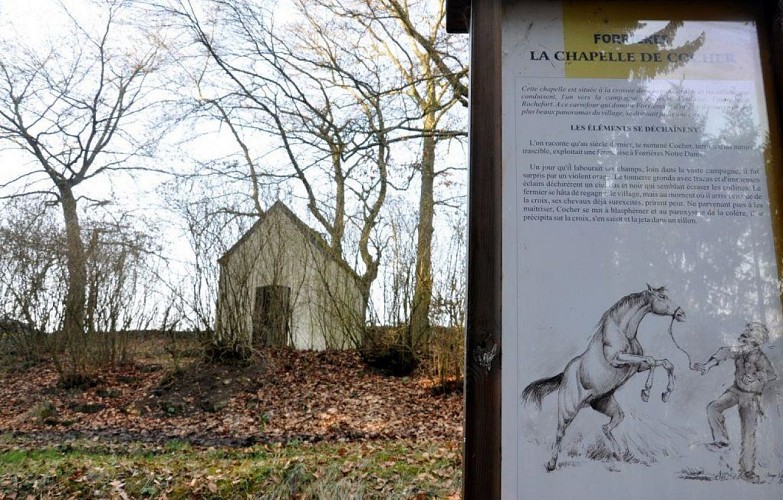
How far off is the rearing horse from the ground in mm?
3537

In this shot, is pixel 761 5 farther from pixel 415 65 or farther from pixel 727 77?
pixel 415 65

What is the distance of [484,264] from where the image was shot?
86.6 inches

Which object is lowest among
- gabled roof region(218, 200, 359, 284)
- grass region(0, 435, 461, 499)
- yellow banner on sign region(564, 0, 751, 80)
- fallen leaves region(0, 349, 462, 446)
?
grass region(0, 435, 461, 499)

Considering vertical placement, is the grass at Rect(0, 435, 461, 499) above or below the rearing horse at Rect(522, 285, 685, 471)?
below

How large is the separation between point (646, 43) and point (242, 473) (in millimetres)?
4970

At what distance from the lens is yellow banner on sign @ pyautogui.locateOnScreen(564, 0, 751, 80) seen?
2.44 metres

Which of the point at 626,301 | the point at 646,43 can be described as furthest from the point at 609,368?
the point at 646,43

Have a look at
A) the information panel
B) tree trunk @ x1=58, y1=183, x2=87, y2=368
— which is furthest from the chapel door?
the information panel

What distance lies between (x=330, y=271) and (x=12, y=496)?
25.0 feet

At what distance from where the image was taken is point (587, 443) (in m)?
2.07

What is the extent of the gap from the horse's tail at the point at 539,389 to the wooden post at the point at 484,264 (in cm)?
11

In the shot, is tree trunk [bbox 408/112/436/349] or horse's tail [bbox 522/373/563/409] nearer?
horse's tail [bbox 522/373/563/409]

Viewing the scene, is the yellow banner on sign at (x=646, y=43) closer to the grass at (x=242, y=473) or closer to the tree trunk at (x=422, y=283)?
the grass at (x=242, y=473)

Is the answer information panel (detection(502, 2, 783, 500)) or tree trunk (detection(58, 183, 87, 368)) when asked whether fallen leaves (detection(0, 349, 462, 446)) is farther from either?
information panel (detection(502, 2, 783, 500))
